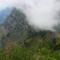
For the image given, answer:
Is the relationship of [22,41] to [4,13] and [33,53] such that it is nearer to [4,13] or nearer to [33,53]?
[33,53]

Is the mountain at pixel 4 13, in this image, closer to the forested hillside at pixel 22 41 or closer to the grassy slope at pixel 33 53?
the forested hillside at pixel 22 41

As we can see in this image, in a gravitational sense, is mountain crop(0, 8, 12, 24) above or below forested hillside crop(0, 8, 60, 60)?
above

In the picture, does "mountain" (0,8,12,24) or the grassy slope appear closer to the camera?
the grassy slope

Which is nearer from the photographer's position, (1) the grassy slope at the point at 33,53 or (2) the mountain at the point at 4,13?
(1) the grassy slope at the point at 33,53

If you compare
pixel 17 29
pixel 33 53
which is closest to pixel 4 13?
pixel 17 29

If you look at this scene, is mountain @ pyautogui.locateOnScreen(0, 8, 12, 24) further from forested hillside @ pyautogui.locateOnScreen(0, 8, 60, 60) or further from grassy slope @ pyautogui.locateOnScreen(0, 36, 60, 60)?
→ grassy slope @ pyautogui.locateOnScreen(0, 36, 60, 60)

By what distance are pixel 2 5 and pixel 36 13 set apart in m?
0.20

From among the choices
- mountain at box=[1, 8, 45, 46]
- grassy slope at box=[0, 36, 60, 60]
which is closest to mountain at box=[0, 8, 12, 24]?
mountain at box=[1, 8, 45, 46]

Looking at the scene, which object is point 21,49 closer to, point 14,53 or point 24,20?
point 14,53

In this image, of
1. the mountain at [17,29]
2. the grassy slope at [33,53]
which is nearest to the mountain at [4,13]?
the mountain at [17,29]

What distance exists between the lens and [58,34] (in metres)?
0.98

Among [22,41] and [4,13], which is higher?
[4,13]

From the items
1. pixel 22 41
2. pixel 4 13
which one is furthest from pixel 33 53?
pixel 4 13

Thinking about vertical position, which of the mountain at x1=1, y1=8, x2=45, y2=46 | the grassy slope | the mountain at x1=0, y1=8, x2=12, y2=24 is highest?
the mountain at x1=0, y1=8, x2=12, y2=24
